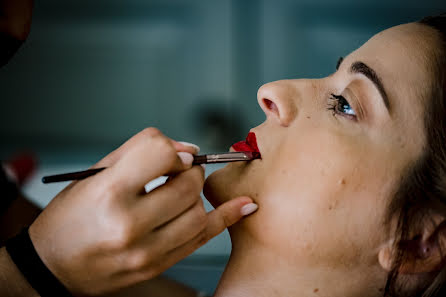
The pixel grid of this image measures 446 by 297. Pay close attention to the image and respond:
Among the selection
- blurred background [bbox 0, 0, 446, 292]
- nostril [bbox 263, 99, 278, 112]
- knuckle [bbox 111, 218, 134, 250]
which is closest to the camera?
knuckle [bbox 111, 218, 134, 250]

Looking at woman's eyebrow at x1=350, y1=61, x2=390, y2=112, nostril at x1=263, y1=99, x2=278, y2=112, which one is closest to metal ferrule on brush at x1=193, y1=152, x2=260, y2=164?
→ nostril at x1=263, y1=99, x2=278, y2=112

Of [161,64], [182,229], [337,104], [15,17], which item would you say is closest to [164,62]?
[161,64]

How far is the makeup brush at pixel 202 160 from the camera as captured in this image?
0.69 metres

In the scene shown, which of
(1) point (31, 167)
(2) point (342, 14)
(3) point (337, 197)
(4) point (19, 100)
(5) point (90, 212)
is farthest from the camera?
(4) point (19, 100)

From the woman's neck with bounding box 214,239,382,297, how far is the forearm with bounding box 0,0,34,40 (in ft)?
1.99

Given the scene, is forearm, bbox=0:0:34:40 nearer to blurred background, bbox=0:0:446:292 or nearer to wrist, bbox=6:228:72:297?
wrist, bbox=6:228:72:297

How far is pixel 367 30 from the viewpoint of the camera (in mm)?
2223

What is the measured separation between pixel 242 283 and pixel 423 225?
362 mm

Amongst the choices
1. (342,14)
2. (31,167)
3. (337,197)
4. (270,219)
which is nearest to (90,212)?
(270,219)

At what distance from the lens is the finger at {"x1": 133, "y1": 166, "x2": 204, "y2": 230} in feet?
2.16

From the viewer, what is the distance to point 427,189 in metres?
0.80

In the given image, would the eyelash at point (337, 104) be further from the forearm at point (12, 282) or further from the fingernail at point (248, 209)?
the forearm at point (12, 282)

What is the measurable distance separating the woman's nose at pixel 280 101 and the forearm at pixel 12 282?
0.52m

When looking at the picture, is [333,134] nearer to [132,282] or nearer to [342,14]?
[132,282]
